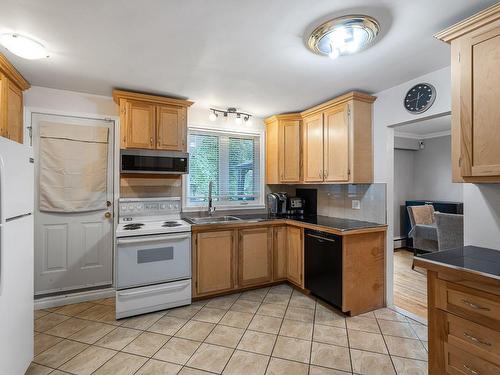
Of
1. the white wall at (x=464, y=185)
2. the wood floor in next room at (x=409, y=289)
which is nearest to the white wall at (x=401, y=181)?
the wood floor in next room at (x=409, y=289)

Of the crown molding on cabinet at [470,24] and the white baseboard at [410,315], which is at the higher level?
the crown molding on cabinet at [470,24]

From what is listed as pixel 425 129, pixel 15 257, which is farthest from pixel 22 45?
pixel 425 129

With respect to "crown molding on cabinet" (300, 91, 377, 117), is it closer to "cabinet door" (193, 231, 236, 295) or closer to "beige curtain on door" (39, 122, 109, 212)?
"cabinet door" (193, 231, 236, 295)

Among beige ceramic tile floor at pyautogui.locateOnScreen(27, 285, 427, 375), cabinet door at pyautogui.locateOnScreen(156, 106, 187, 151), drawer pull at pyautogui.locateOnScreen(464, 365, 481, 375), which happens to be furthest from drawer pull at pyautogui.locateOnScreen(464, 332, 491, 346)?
cabinet door at pyautogui.locateOnScreen(156, 106, 187, 151)

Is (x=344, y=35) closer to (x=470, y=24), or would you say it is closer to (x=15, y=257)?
(x=470, y=24)

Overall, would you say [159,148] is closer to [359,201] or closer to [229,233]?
[229,233]

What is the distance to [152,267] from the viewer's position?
2.60 meters

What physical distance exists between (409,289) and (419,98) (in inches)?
91.1

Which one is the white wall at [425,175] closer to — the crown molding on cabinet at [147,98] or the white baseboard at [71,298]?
the crown molding on cabinet at [147,98]

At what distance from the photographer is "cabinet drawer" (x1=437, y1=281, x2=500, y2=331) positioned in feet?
4.09

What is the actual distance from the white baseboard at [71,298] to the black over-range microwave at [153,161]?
1473mm

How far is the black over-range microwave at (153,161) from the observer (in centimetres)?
277

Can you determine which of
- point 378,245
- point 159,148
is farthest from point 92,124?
point 378,245

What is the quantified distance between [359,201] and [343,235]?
79cm
